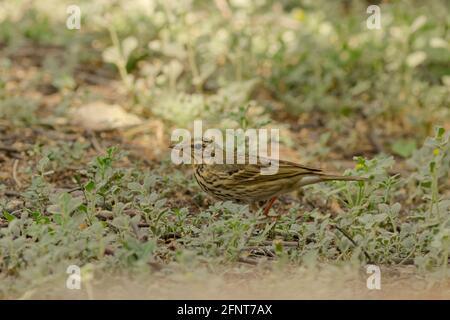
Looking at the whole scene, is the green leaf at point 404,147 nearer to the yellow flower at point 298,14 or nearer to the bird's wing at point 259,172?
the yellow flower at point 298,14

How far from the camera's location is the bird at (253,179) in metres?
5.96

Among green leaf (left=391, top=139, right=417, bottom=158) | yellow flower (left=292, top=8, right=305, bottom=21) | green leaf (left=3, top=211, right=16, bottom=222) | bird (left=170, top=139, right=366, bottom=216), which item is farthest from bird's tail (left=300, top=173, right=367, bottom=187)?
yellow flower (left=292, top=8, right=305, bottom=21)

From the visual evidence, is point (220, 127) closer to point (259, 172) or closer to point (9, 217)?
point (259, 172)

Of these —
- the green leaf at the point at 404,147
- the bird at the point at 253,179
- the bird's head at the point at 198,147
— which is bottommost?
the bird at the point at 253,179

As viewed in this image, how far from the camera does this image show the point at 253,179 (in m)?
5.98

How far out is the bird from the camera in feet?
19.6

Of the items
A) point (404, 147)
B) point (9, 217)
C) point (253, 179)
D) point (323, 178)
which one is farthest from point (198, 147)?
point (404, 147)

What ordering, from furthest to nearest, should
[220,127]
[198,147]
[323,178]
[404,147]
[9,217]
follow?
[404,147] < [220,127] < [198,147] < [323,178] < [9,217]

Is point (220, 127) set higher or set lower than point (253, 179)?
higher

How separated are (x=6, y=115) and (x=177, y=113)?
5.27 ft

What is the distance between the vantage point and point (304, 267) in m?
4.96

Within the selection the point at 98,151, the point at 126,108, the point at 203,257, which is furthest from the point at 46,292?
the point at 126,108

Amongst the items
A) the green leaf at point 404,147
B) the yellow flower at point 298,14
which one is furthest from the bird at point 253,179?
the yellow flower at point 298,14
